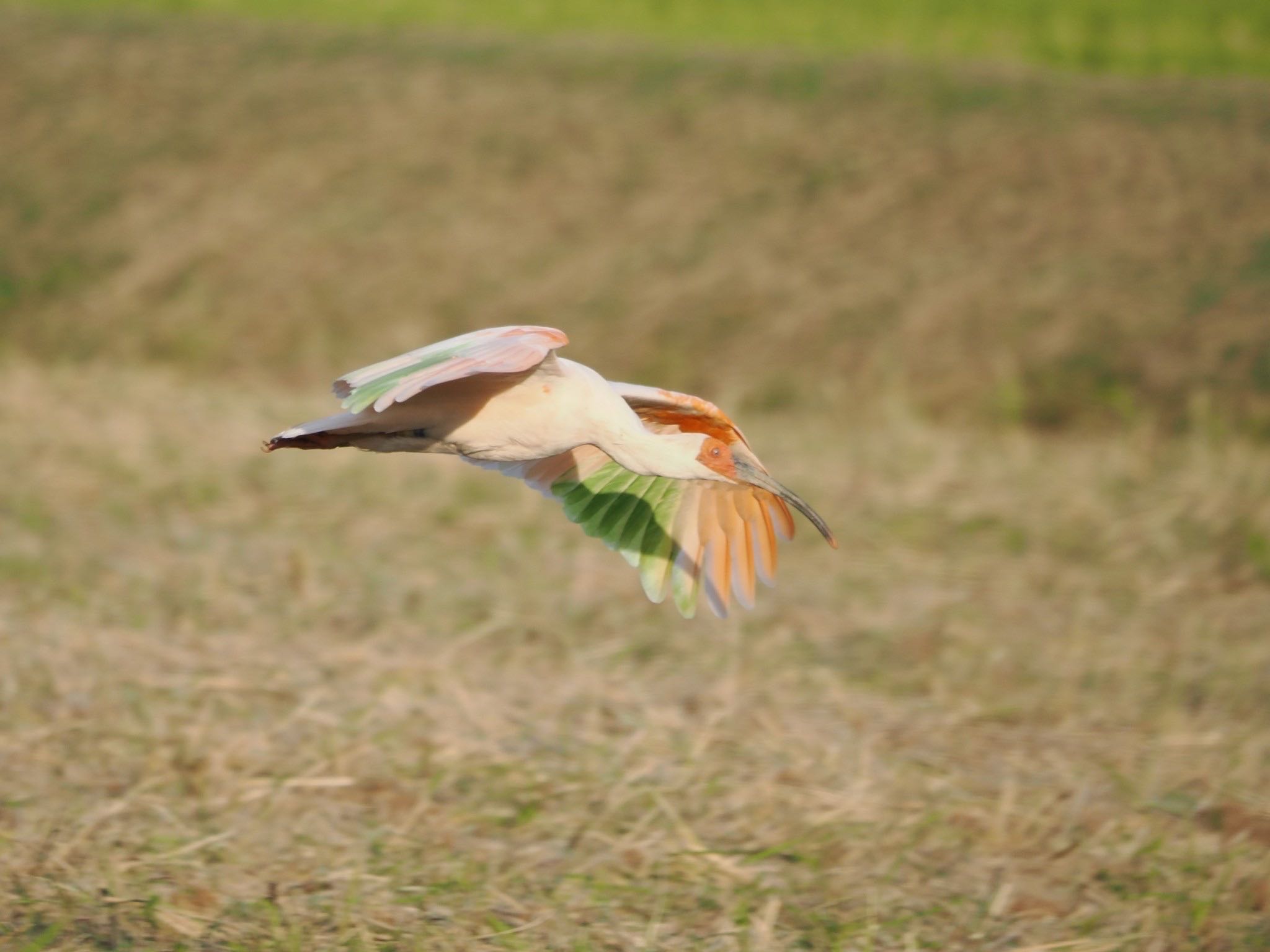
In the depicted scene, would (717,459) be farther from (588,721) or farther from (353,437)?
(588,721)

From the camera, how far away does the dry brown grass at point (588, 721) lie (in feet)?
9.97

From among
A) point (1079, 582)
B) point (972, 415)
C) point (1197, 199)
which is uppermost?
point (1197, 199)

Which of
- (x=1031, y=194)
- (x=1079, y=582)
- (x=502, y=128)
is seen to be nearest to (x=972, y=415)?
(x=1031, y=194)

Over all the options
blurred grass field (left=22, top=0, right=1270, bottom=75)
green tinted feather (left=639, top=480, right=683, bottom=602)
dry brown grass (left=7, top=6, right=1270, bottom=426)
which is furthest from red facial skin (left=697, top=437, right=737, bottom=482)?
blurred grass field (left=22, top=0, right=1270, bottom=75)

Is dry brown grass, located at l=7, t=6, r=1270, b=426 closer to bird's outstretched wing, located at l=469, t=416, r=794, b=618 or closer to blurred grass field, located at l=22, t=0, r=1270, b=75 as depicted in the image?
blurred grass field, located at l=22, t=0, r=1270, b=75

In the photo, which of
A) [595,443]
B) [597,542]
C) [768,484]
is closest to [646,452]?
[595,443]

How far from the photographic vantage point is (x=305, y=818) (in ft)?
10.7

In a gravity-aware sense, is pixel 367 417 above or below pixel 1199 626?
above

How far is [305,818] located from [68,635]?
1.34 metres

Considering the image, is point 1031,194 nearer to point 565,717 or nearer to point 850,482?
point 850,482

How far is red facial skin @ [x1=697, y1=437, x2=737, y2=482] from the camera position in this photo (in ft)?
8.29

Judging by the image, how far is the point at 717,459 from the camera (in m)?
2.53

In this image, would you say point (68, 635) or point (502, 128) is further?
point (502, 128)

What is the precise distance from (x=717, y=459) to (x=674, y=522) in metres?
0.39
